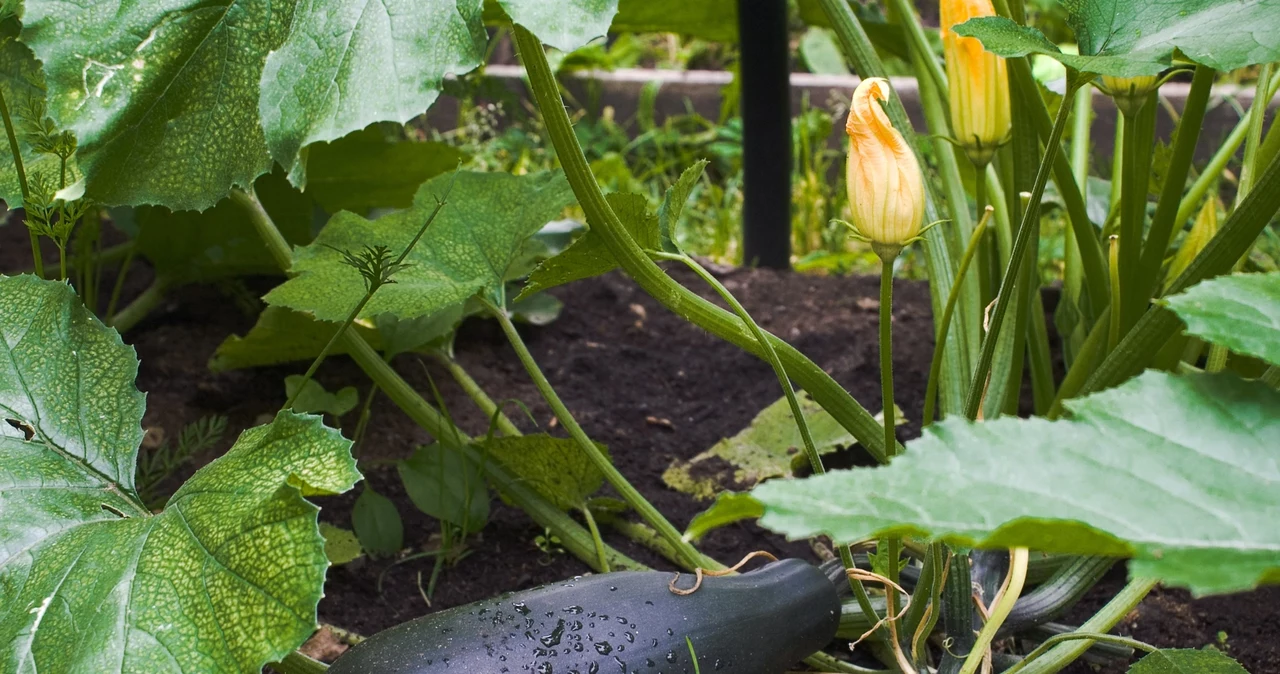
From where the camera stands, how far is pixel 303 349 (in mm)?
1496

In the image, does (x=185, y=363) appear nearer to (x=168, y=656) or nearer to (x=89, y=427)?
(x=89, y=427)

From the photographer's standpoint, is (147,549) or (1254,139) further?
(1254,139)

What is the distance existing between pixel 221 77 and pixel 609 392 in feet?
2.71

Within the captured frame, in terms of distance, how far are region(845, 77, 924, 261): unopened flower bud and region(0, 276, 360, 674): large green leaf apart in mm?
443

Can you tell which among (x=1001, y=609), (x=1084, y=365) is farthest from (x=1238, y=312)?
(x=1084, y=365)

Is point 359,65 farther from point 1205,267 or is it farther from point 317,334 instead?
point 1205,267

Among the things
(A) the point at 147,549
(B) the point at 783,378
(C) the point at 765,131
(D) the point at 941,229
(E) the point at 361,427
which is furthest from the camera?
(C) the point at 765,131

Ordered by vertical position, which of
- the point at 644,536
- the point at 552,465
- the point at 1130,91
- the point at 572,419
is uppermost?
the point at 1130,91

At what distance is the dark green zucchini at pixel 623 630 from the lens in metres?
0.94

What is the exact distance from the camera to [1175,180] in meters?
1.15

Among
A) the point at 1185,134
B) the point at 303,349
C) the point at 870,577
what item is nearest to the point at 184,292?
the point at 303,349

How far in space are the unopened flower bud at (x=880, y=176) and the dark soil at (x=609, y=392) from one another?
1.89 feet

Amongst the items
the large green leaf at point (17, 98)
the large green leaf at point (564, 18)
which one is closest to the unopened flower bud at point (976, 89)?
the large green leaf at point (564, 18)

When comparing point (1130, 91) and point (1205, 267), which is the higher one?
point (1130, 91)
